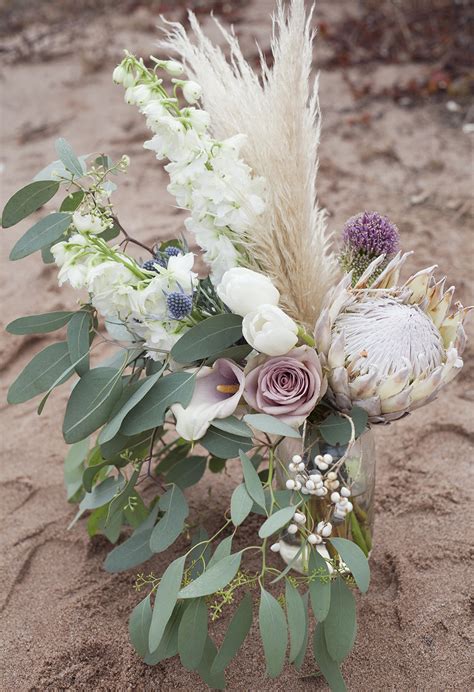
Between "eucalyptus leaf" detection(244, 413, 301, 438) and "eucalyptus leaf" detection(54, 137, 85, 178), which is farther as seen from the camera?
"eucalyptus leaf" detection(54, 137, 85, 178)

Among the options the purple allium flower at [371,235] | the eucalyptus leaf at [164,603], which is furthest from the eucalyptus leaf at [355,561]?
the purple allium flower at [371,235]

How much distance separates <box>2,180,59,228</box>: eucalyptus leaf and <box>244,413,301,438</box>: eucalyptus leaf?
454mm

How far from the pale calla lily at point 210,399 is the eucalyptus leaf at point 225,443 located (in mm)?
28

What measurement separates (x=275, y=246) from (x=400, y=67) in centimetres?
301

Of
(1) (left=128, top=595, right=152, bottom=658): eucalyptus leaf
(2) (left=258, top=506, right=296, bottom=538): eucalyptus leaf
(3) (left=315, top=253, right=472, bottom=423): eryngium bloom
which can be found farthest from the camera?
(1) (left=128, top=595, right=152, bottom=658): eucalyptus leaf

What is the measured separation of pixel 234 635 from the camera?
111cm

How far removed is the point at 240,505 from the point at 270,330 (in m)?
0.24

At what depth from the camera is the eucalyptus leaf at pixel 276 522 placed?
0.96 m

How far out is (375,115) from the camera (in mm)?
3441

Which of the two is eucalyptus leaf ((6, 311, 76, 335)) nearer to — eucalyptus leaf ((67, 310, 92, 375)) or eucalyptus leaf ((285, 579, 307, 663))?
eucalyptus leaf ((67, 310, 92, 375))

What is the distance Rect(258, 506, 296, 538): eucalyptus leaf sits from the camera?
963mm

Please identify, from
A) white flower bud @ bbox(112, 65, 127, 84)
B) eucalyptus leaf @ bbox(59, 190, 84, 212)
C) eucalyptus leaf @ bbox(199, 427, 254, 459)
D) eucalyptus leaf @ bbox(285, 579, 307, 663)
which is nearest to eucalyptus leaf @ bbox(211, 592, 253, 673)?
eucalyptus leaf @ bbox(285, 579, 307, 663)

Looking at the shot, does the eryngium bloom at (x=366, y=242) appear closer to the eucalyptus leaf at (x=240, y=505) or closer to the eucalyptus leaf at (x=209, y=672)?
the eucalyptus leaf at (x=240, y=505)

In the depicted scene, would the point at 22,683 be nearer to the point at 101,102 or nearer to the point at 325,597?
the point at 325,597
